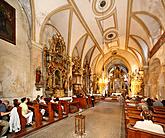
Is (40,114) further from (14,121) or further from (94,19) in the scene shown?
(94,19)

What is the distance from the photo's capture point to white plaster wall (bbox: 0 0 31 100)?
6279mm

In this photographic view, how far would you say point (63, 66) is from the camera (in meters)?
11.3

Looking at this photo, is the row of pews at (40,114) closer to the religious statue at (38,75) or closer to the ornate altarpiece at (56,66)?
the religious statue at (38,75)

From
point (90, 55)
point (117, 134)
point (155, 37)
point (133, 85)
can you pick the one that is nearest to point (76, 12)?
point (155, 37)

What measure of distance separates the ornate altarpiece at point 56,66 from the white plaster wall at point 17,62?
1.60m

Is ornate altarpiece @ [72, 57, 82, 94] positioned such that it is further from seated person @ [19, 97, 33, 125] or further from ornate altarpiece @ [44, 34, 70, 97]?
seated person @ [19, 97, 33, 125]

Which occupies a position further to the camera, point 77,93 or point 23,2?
point 77,93

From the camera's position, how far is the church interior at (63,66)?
4.56m

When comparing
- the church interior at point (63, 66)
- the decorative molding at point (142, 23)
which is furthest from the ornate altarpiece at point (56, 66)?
the decorative molding at point (142, 23)

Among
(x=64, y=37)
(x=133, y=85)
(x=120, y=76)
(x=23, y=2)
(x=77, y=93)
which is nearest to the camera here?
(x=23, y=2)

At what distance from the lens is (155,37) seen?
38.7ft

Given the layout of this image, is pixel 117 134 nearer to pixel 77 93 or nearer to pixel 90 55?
pixel 77 93

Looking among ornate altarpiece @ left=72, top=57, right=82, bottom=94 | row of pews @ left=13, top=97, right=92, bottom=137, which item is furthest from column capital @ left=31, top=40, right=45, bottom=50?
ornate altarpiece @ left=72, top=57, right=82, bottom=94

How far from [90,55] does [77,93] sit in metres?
6.04
